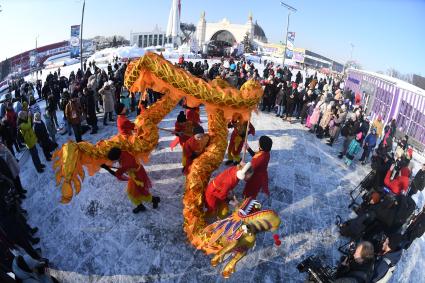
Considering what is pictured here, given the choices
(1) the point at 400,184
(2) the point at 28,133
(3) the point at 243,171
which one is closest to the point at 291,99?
(1) the point at 400,184

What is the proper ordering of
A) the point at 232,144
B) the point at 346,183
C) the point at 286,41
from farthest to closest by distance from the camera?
the point at 286,41 → the point at 346,183 → the point at 232,144

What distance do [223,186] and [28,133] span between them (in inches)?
176

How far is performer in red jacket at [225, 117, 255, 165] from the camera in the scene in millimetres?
6395

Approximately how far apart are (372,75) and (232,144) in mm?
11288

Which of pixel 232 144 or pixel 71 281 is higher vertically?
pixel 232 144

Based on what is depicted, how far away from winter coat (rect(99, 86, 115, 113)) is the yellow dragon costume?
316cm

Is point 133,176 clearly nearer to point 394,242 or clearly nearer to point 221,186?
point 221,186

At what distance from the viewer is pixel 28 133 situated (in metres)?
6.16

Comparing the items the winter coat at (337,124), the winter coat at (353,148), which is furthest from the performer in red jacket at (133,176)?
the winter coat at (337,124)

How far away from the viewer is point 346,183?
717 centimetres

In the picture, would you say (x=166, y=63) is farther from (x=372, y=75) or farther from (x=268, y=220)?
(x=372, y=75)

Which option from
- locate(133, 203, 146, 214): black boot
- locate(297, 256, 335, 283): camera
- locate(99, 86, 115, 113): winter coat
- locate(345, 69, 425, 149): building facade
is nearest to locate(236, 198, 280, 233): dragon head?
locate(297, 256, 335, 283): camera

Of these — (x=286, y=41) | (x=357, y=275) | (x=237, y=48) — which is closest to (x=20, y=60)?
(x=237, y=48)

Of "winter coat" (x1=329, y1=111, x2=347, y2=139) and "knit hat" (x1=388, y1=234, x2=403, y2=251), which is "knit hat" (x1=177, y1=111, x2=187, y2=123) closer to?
"knit hat" (x1=388, y1=234, x2=403, y2=251)
